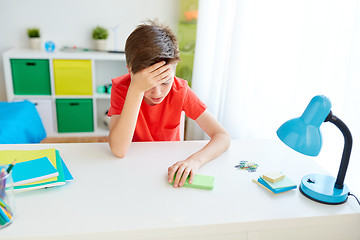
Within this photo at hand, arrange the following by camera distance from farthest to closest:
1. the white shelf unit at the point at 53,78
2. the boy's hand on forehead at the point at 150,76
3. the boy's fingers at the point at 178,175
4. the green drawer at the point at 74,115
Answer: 1. the green drawer at the point at 74,115
2. the white shelf unit at the point at 53,78
3. the boy's hand on forehead at the point at 150,76
4. the boy's fingers at the point at 178,175

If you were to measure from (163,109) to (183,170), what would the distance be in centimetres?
47

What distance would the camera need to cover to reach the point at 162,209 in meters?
0.86

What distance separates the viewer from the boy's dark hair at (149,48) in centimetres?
111

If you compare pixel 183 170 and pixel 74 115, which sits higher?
pixel 183 170

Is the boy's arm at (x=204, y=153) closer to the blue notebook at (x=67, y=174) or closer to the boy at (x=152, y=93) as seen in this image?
the boy at (x=152, y=93)

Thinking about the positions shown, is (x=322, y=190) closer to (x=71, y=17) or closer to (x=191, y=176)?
(x=191, y=176)

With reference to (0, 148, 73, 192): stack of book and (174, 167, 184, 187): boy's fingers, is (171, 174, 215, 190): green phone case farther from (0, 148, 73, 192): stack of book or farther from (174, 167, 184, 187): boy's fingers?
(0, 148, 73, 192): stack of book

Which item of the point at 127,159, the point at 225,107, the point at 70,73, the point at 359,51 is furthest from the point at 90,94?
the point at 359,51

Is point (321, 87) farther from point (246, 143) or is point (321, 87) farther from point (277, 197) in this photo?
point (277, 197)

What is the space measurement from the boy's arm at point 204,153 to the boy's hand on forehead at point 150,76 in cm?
27

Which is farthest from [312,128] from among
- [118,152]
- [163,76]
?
[118,152]

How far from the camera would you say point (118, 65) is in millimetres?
3217

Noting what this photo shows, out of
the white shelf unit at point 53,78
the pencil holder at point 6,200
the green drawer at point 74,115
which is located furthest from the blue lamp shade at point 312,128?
the green drawer at point 74,115

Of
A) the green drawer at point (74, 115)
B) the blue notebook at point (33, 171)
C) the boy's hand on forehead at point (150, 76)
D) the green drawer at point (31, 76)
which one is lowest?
the green drawer at point (74, 115)
